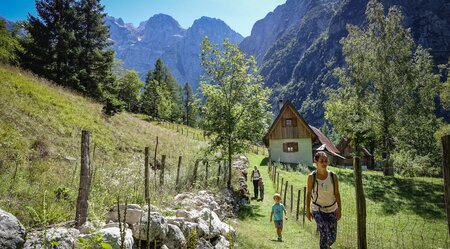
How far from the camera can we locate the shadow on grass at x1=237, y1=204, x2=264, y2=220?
12.9 m

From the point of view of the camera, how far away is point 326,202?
5.70 meters

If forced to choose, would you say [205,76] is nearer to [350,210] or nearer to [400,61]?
[350,210]

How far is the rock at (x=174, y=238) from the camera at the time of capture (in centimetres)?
548

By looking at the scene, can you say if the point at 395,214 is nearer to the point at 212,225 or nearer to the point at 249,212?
the point at 249,212

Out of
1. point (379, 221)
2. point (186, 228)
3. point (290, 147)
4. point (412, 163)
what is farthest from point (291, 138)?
point (186, 228)

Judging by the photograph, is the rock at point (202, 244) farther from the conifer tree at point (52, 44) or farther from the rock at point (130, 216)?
the conifer tree at point (52, 44)

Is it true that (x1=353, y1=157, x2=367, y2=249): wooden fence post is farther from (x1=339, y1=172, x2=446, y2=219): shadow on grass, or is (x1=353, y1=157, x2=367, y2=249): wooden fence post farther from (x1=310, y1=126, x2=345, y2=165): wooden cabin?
(x1=310, y1=126, x2=345, y2=165): wooden cabin

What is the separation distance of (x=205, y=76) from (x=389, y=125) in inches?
742

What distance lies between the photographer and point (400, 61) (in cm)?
2716

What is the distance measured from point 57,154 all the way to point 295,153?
2919 centimetres

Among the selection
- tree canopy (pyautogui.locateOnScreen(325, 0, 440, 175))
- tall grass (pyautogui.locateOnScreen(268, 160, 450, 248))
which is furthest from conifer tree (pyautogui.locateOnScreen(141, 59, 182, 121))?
tree canopy (pyautogui.locateOnScreen(325, 0, 440, 175))

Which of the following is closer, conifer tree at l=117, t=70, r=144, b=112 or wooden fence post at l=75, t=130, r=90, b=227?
wooden fence post at l=75, t=130, r=90, b=227

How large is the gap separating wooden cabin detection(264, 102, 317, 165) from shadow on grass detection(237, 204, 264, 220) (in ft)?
71.7

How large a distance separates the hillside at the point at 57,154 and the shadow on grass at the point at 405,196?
44.8 feet
